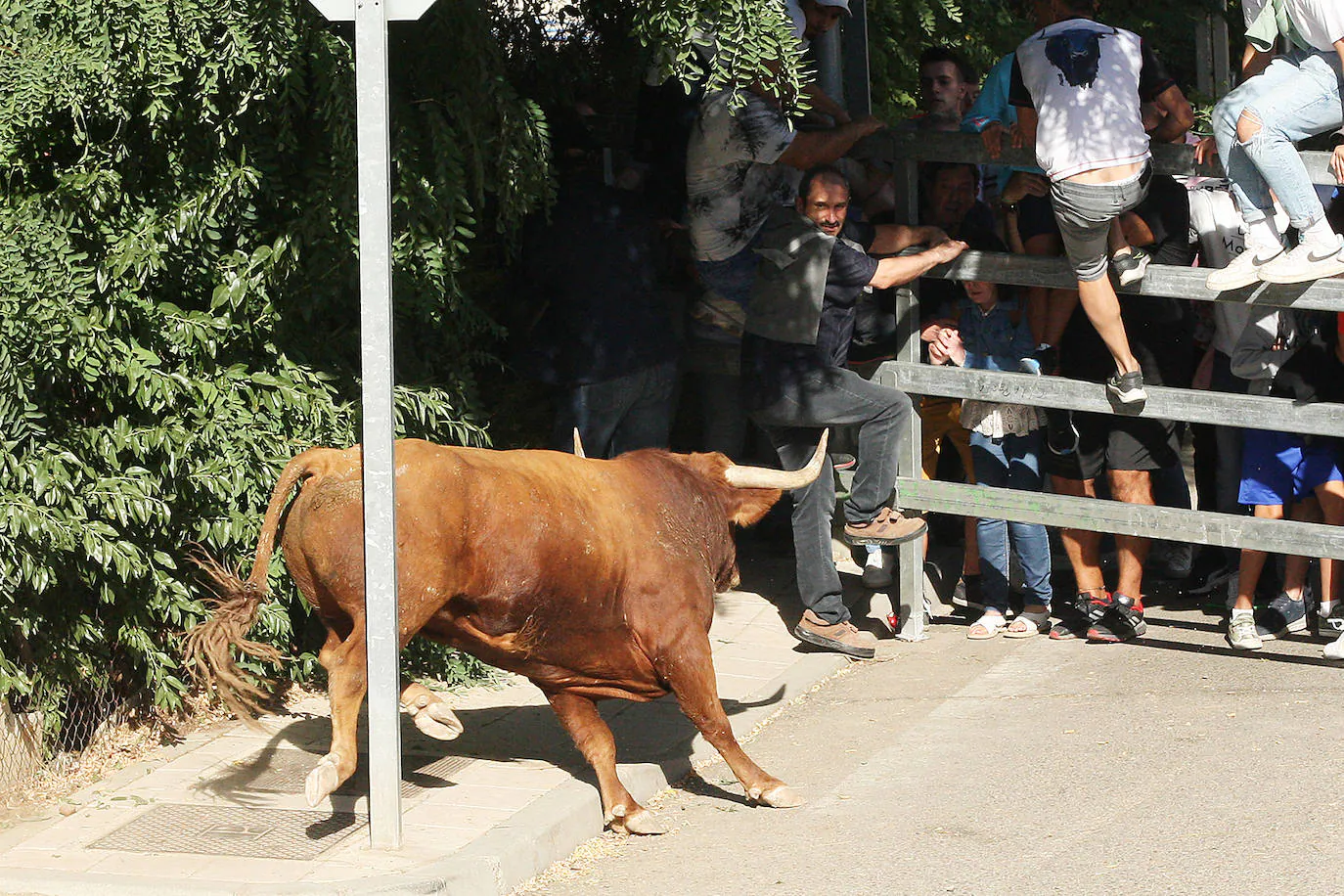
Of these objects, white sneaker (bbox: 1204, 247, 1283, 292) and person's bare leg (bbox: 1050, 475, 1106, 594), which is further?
person's bare leg (bbox: 1050, 475, 1106, 594)

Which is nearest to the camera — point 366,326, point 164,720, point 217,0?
point 366,326

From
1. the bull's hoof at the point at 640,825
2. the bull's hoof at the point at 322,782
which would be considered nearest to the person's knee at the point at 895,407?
the bull's hoof at the point at 640,825

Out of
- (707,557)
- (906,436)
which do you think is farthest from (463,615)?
(906,436)

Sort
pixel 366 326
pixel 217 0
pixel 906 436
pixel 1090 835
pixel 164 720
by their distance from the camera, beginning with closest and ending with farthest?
pixel 366 326, pixel 1090 835, pixel 217 0, pixel 164 720, pixel 906 436

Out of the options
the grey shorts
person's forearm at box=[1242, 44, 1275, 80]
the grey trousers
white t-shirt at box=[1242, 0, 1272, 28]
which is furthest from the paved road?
white t-shirt at box=[1242, 0, 1272, 28]

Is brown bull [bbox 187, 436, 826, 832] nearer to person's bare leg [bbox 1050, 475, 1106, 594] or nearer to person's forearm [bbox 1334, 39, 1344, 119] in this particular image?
person's bare leg [bbox 1050, 475, 1106, 594]

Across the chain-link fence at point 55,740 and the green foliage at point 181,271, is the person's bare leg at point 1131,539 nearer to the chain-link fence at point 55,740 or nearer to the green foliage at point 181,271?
the green foliage at point 181,271

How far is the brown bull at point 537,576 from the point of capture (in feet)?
17.8

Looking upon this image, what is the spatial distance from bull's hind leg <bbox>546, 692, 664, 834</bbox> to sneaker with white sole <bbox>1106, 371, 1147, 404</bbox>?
274 centimetres

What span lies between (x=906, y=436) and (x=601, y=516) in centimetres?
251

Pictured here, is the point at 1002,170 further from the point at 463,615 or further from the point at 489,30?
the point at 463,615

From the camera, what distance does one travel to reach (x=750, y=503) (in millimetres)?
6379

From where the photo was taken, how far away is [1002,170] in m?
8.42

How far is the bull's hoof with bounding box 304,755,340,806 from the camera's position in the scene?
5.28 metres
